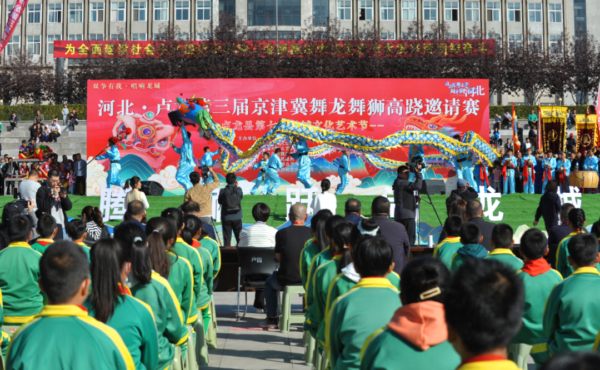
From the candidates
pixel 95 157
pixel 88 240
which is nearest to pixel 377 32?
pixel 95 157

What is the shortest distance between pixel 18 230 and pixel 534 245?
10.5ft

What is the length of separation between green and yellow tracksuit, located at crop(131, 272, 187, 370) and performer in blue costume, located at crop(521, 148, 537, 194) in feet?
50.6

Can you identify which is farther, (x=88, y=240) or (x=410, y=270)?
(x=88, y=240)

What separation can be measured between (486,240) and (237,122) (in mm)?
13687

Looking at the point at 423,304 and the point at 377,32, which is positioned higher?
the point at 377,32

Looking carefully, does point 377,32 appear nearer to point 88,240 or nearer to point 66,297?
point 88,240

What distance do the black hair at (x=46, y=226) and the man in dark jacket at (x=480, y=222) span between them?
349 centimetres

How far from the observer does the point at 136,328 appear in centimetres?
267

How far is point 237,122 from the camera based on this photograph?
1873 cm

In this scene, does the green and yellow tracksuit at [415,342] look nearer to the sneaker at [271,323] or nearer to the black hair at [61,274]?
the black hair at [61,274]

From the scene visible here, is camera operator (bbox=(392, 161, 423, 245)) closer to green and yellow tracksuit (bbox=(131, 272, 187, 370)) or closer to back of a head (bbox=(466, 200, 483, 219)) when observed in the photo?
back of a head (bbox=(466, 200, 483, 219))

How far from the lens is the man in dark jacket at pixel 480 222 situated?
18.6 ft

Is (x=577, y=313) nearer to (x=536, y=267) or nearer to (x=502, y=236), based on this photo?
(x=536, y=267)

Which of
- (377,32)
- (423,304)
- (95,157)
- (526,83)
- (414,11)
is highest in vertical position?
(414,11)
